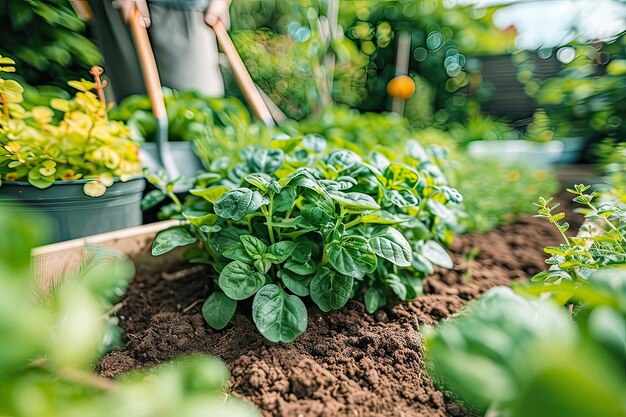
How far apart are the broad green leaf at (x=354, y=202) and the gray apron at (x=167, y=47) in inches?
51.8

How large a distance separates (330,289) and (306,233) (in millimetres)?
148

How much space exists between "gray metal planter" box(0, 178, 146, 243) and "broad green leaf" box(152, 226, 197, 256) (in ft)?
0.86

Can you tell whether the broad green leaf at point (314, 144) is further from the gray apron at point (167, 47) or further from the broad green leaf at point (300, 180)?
the gray apron at point (167, 47)

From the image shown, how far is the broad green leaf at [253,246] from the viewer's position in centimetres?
84

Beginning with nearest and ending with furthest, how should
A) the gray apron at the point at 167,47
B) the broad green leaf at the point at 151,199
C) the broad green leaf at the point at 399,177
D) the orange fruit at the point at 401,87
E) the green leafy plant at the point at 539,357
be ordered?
the green leafy plant at the point at 539,357 → the broad green leaf at the point at 399,177 → the broad green leaf at the point at 151,199 → the gray apron at the point at 167,47 → the orange fruit at the point at 401,87

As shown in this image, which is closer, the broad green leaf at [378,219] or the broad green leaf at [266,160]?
the broad green leaf at [378,219]

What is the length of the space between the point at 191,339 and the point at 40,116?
0.70 metres

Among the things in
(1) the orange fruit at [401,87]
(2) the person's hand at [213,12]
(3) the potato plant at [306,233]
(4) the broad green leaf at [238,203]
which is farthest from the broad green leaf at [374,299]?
(1) the orange fruit at [401,87]

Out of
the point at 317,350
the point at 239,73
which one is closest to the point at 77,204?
the point at 317,350

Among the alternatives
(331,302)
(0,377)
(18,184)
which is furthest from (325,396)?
(18,184)

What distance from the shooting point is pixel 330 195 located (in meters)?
0.78

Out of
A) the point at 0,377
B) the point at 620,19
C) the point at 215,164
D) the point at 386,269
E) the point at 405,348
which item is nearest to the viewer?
the point at 0,377

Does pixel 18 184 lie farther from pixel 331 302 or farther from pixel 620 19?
pixel 620 19

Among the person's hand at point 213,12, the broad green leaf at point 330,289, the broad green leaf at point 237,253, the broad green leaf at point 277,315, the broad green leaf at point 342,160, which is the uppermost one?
the person's hand at point 213,12
